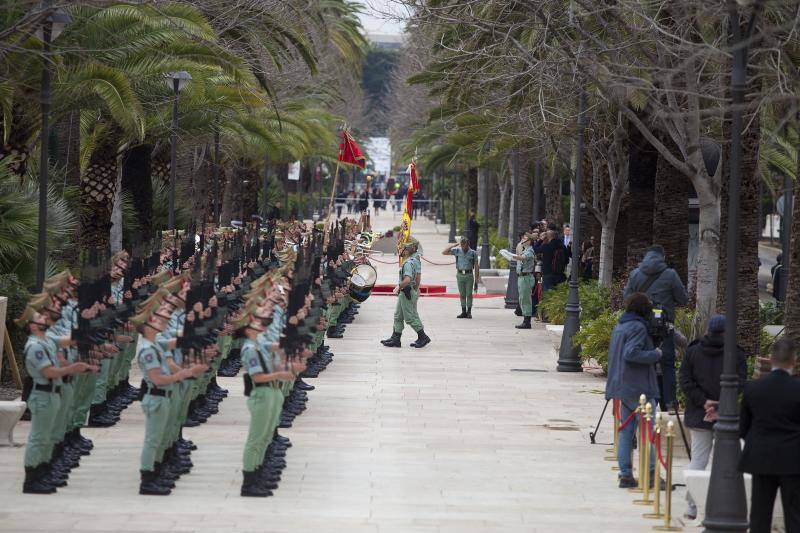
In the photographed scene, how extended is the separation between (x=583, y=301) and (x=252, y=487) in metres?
14.4

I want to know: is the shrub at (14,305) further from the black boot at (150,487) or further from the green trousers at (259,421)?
the green trousers at (259,421)

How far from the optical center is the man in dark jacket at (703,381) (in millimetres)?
12016

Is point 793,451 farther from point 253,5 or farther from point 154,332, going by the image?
point 253,5

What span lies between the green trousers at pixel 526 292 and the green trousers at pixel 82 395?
15.6m

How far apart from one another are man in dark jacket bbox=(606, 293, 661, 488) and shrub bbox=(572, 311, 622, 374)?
23.1ft

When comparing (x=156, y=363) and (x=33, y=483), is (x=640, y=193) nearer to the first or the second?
(x=156, y=363)

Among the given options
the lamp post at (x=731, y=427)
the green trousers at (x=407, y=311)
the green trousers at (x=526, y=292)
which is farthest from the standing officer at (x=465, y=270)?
the lamp post at (x=731, y=427)

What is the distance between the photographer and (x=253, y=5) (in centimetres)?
2580

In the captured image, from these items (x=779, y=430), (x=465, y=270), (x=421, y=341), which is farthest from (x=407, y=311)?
(x=779, y=430)

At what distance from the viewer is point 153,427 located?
12.3 m

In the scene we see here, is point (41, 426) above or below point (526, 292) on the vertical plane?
below

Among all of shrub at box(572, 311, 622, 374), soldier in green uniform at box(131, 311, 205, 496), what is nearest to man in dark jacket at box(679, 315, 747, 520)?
soldier in green uniform at box(131, 311, 205, 496)

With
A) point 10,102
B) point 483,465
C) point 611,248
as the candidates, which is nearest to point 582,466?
point 483,465

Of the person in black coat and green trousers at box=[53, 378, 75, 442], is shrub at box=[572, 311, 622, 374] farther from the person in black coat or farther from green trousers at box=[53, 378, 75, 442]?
the person in black coat
